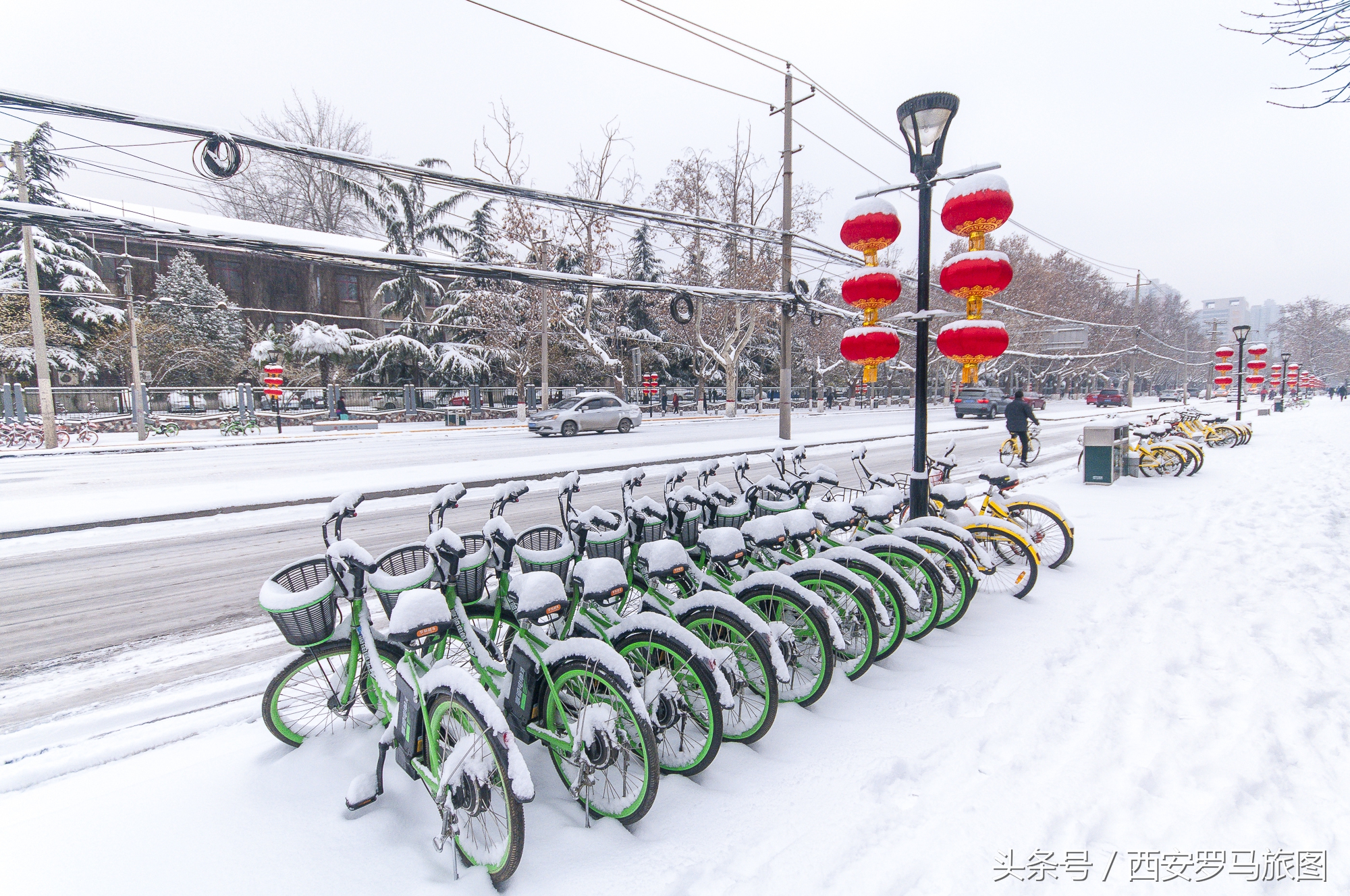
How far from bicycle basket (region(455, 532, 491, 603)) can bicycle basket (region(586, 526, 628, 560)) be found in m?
0.61

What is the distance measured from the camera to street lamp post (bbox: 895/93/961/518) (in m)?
5.27

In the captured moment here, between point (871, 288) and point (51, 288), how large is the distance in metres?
34.2

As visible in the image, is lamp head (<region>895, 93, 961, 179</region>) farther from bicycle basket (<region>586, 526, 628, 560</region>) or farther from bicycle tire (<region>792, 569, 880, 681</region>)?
bicycle basket (<region>586, 526, 628, 560</region>)

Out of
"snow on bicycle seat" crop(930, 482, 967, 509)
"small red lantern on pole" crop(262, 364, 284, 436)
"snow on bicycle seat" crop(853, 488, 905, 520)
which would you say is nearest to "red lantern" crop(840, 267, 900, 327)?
"snow on bicycle seat" crop(930, 482, 967, 509)

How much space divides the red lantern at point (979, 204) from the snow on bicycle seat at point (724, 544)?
3.27 meters

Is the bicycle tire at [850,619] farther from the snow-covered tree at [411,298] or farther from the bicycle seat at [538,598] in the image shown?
the snow-covered tree at [411,298]

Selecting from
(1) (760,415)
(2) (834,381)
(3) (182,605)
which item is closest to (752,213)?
(1) (760,415)

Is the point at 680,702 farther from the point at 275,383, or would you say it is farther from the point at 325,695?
the point at 275,383

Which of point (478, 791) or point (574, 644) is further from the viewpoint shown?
point (574, 644)

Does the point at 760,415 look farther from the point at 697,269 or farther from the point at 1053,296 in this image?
the point at 1053,296

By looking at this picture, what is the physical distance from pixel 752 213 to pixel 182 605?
34082 mm

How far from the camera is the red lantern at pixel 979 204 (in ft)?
16.0

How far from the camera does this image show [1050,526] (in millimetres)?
6008

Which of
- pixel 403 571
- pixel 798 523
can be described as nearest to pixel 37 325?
pixel 403 571
